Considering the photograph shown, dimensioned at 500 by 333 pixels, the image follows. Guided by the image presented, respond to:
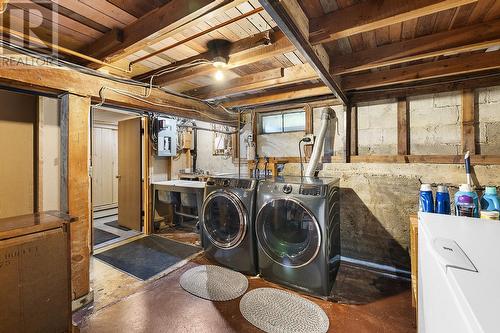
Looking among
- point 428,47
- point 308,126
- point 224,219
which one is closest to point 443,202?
point 428,47

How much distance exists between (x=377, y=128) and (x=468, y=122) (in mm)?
879

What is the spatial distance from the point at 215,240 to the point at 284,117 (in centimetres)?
219

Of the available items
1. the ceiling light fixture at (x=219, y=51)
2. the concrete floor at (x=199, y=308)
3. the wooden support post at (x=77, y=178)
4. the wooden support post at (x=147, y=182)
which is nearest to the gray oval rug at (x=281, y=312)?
the concrete floor at (x=199, y=308)

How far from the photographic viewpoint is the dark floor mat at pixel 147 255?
2740mm

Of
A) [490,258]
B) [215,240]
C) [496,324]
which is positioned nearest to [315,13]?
[490,258]

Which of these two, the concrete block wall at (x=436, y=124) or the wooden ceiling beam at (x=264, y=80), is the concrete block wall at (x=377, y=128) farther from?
the wooden ceiling beam at (x=264, y=80)

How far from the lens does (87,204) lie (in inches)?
82.0

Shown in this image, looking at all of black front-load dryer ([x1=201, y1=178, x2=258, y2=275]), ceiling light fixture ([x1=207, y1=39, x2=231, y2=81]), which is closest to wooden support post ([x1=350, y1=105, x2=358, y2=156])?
black front-load dryer ([x1=201, y1=178, x2=258, y2=275])

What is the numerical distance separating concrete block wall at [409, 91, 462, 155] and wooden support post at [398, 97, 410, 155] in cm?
4

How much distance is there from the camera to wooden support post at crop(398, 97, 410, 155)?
9.16 ft

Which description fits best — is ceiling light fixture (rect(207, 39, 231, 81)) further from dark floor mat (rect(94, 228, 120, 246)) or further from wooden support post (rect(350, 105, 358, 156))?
dark floor mat (rect(94, 228, 120, 246))

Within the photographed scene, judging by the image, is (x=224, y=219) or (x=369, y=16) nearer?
(x=369, y=16)

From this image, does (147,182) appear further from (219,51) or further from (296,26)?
(296,26)

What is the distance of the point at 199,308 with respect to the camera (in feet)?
6.66
